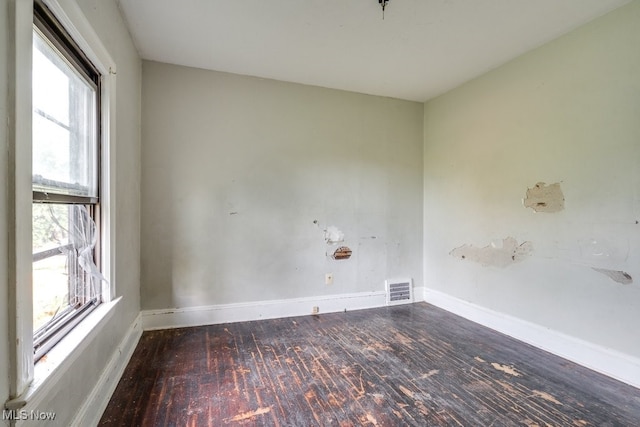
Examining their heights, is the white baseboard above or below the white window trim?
below

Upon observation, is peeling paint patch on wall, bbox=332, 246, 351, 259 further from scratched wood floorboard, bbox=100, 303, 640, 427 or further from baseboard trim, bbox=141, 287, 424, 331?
scratched wood floorboard, bbox=100, 303, 640, 427

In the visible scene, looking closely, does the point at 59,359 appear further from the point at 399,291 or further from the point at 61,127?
the point at 399,291

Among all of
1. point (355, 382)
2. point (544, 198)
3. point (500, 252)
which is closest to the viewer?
point (355, 382)

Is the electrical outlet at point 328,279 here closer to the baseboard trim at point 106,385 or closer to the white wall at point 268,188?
the white wall at point 268,188

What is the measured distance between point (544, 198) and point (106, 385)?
351cm

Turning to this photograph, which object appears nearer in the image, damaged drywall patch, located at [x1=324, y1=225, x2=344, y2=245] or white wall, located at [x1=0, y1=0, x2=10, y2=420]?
white wall, located at [x1=0, y1=0, x2=10, y2=420]

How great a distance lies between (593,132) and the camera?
87.2 inches

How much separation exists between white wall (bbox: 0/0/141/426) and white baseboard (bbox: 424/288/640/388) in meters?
3.27

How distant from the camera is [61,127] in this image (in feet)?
4.75

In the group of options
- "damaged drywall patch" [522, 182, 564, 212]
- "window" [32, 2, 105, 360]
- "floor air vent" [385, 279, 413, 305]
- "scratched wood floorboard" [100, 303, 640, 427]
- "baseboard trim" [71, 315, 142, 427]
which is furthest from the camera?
"floor air vent" [385, 279, 413, 305]

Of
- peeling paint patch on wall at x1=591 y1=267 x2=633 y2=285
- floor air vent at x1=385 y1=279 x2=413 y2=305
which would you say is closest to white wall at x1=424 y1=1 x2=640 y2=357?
peeling paint patch on wall at x1=591 y1=267 x2=633 y2=285

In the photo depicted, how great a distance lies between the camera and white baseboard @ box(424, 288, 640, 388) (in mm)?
2029

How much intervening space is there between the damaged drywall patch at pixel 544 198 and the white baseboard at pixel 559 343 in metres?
1.04

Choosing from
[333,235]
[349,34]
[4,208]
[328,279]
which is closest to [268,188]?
[333,235]
